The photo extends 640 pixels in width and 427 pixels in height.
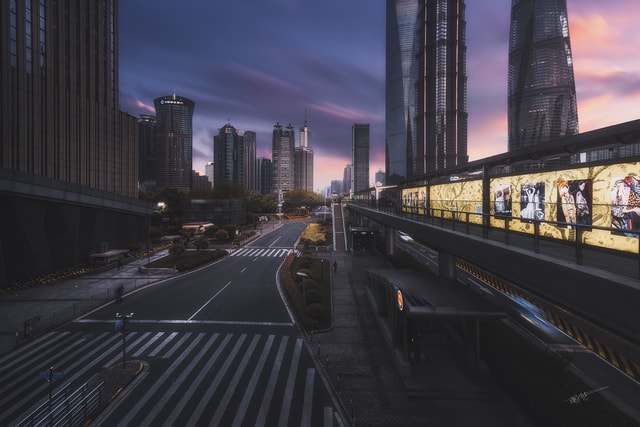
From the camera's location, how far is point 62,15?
1773 inches

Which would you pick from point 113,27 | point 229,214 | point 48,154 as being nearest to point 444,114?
point 229,214

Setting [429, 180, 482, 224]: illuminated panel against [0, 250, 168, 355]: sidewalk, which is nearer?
[429, 180, 482, 224]: illuminated panel

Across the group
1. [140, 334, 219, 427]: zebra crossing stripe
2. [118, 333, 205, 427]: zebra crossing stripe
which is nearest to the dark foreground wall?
[118, 333, 205, 427]: zebra crossing stripe

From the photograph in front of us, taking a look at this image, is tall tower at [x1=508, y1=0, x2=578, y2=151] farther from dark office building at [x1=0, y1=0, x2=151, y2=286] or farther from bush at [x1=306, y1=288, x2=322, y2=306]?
dark office building at [x1=0, y1=0, x2=151, y2=286]

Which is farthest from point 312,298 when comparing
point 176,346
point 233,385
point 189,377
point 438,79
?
point 438,79

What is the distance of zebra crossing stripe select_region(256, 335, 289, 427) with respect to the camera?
11.0 m

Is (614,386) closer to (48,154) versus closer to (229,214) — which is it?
(48,154)

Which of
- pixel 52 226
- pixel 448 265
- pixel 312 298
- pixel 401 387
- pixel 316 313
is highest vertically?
pixel 52 226

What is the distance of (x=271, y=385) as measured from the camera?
12.8 m

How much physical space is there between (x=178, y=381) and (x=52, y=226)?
95.0 feet

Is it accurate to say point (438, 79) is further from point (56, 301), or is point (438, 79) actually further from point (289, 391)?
point (289, 391)

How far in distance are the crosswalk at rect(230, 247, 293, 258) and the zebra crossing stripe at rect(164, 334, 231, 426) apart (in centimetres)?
2721

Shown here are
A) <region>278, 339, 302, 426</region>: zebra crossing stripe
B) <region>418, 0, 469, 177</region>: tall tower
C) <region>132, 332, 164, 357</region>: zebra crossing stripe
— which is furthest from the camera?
<region>418, 0, 469, 177</region>: tall tower

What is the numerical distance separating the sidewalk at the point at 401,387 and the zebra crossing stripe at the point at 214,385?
4107 mm
